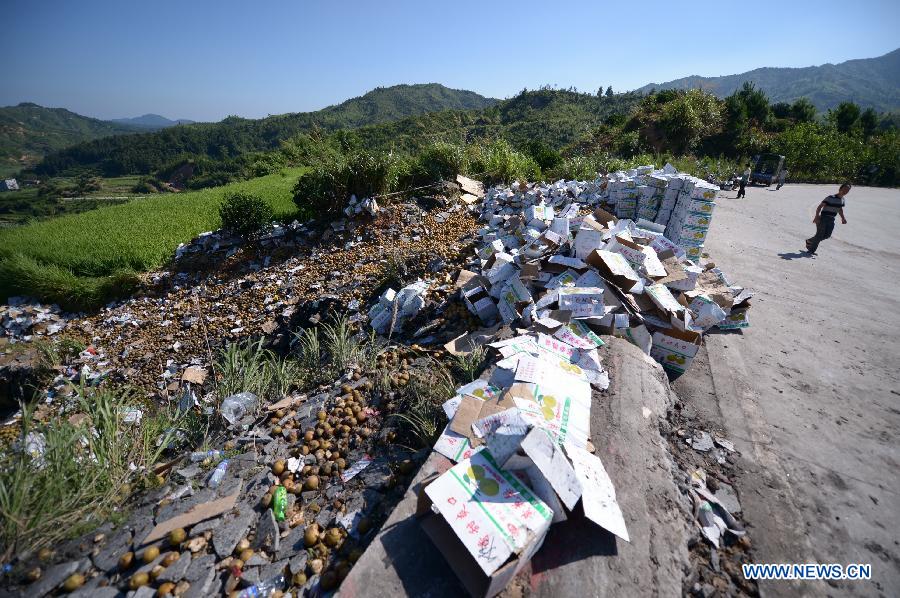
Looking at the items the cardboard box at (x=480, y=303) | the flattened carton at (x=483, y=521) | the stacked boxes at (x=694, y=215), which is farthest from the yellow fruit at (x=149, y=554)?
the stacked boxes at (x=694, y=215)

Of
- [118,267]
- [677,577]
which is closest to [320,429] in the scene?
[677,577]

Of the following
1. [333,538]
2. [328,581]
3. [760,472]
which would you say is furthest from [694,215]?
[328,581]

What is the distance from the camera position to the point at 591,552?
1.50m

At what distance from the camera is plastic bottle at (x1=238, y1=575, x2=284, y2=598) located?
1510 millimetres

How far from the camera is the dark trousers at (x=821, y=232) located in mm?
5965

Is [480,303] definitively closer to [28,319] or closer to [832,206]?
[832,206]

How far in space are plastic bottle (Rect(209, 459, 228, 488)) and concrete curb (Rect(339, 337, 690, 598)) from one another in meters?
1.13

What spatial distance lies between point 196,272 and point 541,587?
721cm

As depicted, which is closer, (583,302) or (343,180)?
(583,302)

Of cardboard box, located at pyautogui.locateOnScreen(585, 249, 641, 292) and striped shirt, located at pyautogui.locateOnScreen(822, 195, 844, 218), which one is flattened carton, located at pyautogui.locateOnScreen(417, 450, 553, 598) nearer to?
cardboard box, located at pyautogui.locateOnScreen(585, 249, 641, 292)

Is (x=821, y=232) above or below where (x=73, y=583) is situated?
above

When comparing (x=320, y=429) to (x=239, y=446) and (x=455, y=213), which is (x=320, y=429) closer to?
(x=239, y=446)

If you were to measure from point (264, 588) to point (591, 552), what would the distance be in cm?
141

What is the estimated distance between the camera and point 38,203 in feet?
125
